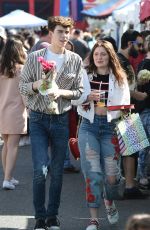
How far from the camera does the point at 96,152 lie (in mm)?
6617

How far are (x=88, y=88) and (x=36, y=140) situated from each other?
702 millimetres

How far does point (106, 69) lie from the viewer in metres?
6.78

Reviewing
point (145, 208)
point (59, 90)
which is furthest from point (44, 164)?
point (145, 208)

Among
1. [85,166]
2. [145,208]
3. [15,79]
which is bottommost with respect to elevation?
[145,208]

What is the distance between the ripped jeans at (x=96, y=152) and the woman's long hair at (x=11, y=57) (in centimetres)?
189

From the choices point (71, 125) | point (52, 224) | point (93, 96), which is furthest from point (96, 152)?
point (71, 125)

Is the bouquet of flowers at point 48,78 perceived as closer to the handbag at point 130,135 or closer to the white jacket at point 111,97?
the white jacket at point 111,97

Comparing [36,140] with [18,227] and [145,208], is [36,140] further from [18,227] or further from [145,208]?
[145,208]

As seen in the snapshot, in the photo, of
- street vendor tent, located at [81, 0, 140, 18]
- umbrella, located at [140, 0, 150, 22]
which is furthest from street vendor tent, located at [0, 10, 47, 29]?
umbrella, located at [140, 0, 150, 22]

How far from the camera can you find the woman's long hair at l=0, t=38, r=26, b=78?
27.2ft

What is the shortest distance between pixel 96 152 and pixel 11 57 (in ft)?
7.04

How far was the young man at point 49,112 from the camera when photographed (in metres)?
6.41

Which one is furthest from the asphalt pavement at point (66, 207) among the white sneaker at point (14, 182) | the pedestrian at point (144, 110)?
the pedestrian at point (144, 110)

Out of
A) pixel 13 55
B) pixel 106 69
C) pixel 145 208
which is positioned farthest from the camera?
pixel 13 55
